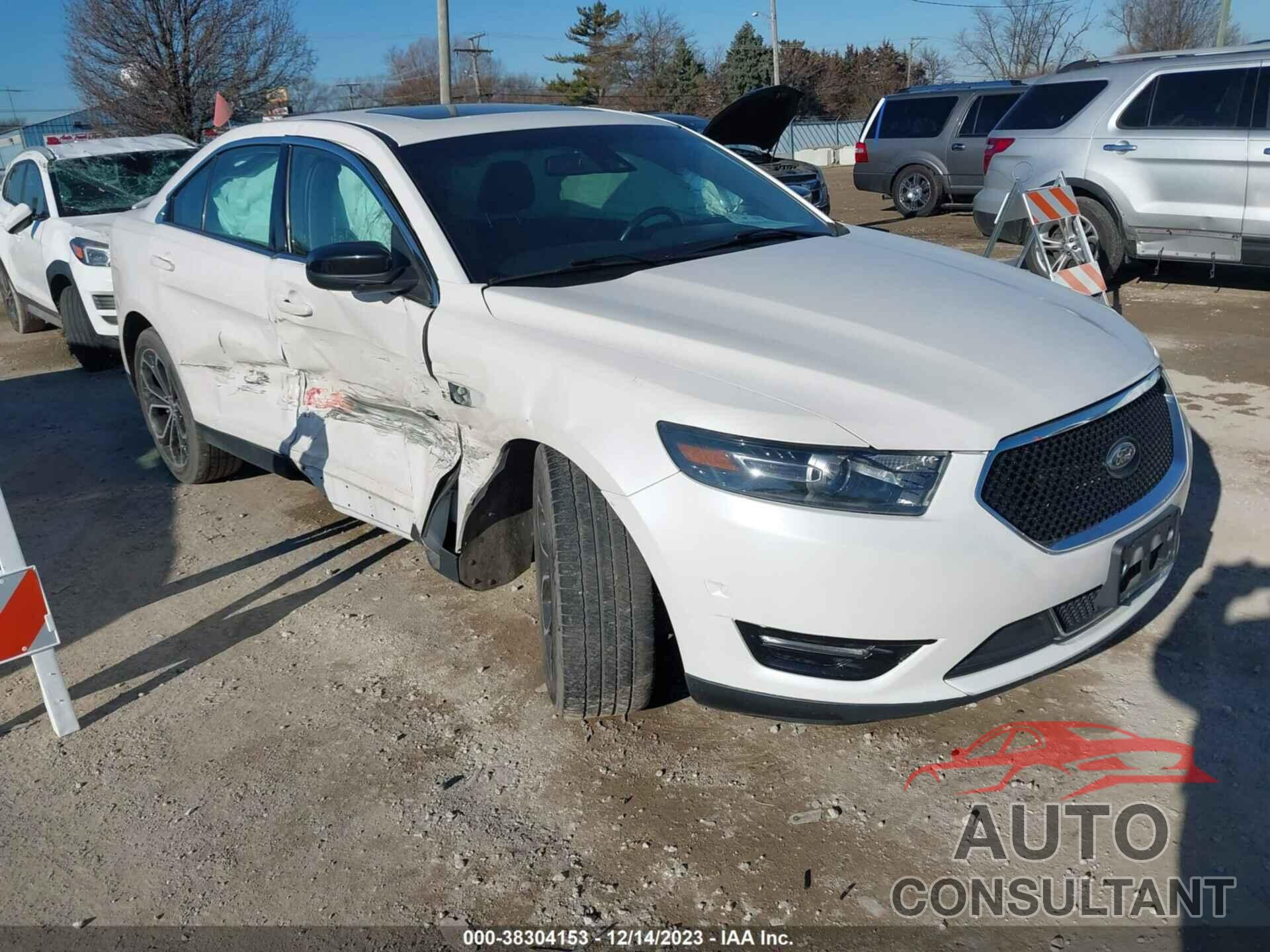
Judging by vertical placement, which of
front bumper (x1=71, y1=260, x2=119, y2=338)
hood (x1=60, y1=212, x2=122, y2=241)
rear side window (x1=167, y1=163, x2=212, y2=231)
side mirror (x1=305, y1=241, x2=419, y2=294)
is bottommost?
front bumper (x1=71, y1=260, x2=119, y2=338)

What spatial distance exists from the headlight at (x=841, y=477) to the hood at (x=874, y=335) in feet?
Answer: 0.13

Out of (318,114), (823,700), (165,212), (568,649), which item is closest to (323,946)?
(568,649)

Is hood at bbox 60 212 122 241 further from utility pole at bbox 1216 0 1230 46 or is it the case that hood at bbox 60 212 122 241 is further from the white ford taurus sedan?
utility pole at bbox 1216 0 1230 46

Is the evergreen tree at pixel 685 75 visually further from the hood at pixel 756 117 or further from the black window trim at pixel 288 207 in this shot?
the black window trim at pixel 288 207

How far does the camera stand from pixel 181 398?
489 cm

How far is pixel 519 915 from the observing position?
244cm

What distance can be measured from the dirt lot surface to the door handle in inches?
43.5

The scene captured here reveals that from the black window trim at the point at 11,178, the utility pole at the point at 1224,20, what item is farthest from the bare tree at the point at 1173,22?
the black window trim at the point at 11,178

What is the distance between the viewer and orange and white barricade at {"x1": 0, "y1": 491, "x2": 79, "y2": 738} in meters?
3.13

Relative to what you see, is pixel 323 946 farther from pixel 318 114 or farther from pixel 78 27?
pixel 78 27

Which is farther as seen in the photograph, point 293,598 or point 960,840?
point 293,598

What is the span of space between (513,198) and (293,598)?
181cm

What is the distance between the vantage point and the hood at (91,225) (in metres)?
7.55

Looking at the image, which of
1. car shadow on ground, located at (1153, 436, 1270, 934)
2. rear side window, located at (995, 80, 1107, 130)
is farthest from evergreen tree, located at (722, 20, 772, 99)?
car shadow on ground, located at (1153, 436, 1270, 934)
